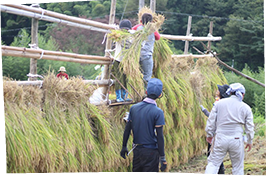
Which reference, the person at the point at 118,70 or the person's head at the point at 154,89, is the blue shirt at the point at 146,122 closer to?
the person's head at the point at 154,89

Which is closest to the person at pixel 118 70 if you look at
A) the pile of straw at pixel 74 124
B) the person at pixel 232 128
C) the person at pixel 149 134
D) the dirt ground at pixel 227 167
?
the pile of straw at pixel 74 124

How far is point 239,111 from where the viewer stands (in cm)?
428

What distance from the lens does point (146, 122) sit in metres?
3.58

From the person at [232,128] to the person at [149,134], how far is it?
111 centimetres

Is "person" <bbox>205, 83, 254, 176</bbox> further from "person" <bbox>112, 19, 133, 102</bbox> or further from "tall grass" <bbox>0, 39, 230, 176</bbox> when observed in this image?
"person" <bbox>112, 19, 133, 102</bbox>

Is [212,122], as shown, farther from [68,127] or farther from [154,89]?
[68,127]

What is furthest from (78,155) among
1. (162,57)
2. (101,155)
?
(162,57)

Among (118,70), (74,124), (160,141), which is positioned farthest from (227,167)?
(74,124)

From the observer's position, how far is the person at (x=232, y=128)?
14.0 ft

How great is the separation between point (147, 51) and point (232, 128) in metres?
1.60

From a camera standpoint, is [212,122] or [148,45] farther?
[148,45]

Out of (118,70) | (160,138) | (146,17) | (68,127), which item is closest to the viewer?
(160,138)

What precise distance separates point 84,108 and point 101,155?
2.07 feet

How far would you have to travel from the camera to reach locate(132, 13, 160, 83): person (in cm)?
488
